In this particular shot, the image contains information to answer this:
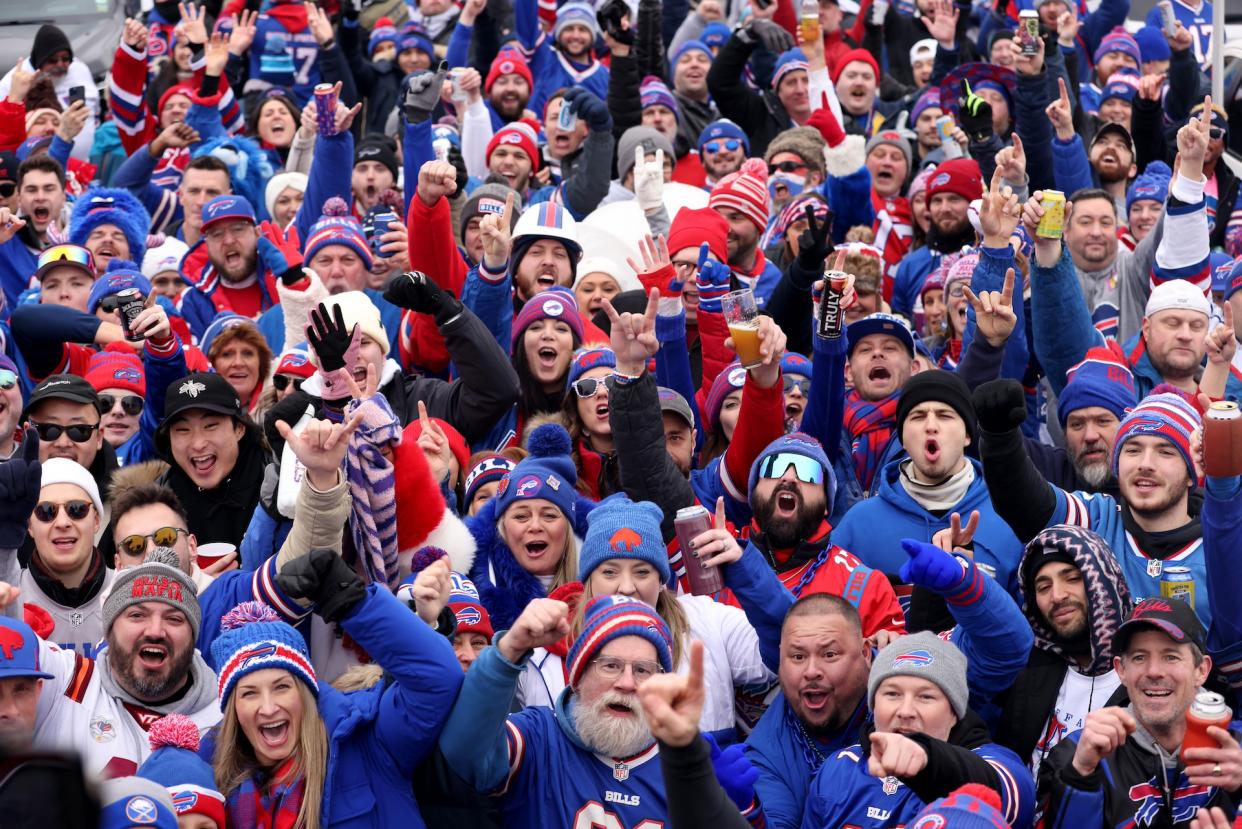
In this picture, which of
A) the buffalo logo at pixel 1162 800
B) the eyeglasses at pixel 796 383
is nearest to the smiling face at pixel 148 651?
the buffalo logo at pixel 1162 800

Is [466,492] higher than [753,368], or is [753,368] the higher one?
[753,368]

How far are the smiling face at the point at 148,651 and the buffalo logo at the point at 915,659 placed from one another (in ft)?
7.35

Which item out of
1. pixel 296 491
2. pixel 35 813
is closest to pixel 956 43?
pixel 296 491

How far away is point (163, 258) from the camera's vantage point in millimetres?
10430

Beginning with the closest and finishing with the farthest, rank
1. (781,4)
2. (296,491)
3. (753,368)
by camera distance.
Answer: (296,491) → (753,368) → (781,4)

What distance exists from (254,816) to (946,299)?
4843mm

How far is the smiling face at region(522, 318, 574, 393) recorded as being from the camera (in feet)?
26.6

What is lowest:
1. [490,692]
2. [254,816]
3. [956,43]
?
[254,816]

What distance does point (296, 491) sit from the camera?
21.4 ft

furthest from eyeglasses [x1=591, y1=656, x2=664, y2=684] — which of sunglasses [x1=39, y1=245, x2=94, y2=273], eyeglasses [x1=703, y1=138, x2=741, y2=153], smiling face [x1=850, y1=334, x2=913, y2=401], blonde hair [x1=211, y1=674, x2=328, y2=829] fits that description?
eyeglasses [x1=703, y1=138, x2=741, y2=153]

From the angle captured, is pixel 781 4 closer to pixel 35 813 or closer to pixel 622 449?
pixel 622 449

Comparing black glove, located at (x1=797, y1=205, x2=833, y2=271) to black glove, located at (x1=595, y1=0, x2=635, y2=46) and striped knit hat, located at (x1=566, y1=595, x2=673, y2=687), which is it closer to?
black glove, located at (x1=595, y1=0, x2=635, y2=46)

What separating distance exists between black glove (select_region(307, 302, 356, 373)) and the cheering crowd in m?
0.07

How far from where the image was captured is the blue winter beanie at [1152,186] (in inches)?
407
